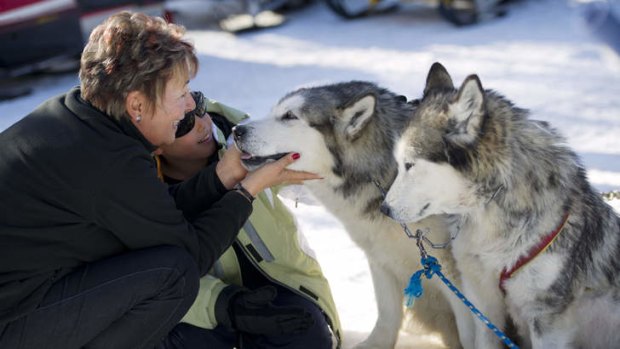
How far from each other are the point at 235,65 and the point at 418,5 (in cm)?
233

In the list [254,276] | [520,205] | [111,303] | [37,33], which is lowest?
[37,33]

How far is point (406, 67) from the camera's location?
20.8ft

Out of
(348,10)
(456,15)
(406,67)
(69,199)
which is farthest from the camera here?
(348,10)

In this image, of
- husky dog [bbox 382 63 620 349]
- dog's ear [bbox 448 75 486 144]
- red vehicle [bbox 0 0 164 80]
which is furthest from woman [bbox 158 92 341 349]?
red vehicle [bbox 0 0 164 80]

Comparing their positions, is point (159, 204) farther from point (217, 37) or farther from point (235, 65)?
point (217, 37)

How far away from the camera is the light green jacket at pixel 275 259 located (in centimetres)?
264

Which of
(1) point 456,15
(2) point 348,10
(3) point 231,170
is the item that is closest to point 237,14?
(2) point 348,10

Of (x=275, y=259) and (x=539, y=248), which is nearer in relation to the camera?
(x=539, y=248)

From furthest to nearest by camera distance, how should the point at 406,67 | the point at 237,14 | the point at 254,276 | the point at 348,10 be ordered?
the point at 237,14 < the point at 348,10 < the point at 406,67 < the point at 254,276

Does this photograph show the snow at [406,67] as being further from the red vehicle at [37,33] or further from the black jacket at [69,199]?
the black jacket at [69,199]

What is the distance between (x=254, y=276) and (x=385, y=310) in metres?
0.49

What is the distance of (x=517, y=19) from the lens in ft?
23.9

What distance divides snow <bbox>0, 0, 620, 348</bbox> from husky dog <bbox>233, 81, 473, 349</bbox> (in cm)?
66

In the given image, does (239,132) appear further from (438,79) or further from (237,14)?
(237,14)
